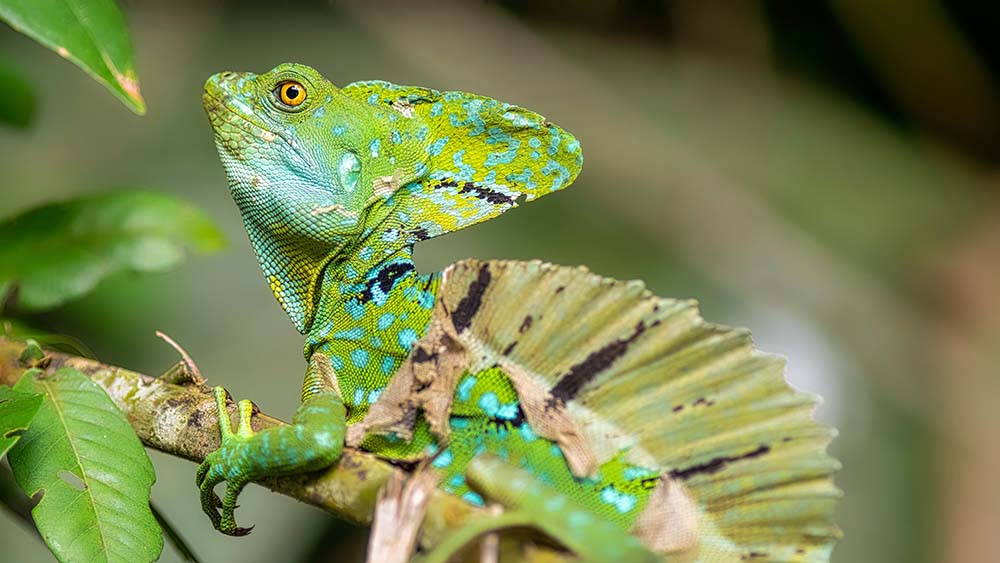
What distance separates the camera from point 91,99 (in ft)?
17.3

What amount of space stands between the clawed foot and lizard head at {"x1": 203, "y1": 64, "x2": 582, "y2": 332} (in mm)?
409

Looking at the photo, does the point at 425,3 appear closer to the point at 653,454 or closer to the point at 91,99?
the point at 91,99

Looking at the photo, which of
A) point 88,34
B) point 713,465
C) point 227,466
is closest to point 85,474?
point 227,466

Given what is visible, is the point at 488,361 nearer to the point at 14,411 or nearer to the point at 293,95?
the point at 293,95

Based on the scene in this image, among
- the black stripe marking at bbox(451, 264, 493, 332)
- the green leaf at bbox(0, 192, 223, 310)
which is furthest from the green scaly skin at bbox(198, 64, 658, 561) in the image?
the green leaf at bbox(0, 192, 223, 310)

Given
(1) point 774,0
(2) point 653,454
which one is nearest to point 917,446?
(1) point 774,0

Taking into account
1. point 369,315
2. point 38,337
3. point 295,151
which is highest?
point 295,151

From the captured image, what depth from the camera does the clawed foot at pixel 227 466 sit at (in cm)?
174

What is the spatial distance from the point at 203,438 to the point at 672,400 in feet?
3.19

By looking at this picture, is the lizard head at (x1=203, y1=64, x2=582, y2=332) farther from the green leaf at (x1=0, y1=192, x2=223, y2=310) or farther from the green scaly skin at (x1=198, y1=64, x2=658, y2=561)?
the green leaf at (x1=0, y1=192, x2=223, y2=310)

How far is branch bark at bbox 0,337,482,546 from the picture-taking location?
1.49m

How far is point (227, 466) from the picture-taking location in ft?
5.76

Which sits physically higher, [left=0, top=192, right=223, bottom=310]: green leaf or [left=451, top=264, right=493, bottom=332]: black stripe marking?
[left=451, top=264, right=493, bottom=332]: black stripe marking

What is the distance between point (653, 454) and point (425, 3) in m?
4.97
